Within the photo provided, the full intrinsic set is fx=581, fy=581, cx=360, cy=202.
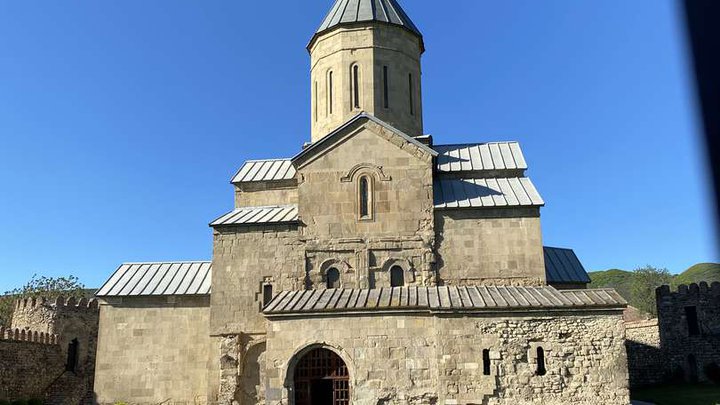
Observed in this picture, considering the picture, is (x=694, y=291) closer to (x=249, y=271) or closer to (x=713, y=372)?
(x=713, y=372)

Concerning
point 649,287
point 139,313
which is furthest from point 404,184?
point 649,287

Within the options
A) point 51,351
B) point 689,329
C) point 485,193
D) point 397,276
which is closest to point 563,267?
point 485,193

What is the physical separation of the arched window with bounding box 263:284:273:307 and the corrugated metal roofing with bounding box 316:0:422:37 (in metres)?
7.92

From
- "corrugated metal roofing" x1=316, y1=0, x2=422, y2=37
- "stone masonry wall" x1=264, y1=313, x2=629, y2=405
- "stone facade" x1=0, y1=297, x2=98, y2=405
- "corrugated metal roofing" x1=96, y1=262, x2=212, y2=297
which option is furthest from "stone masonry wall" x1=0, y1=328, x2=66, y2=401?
"corrugated metal roofing" x1=316, y1=0, x2=422, y2=37

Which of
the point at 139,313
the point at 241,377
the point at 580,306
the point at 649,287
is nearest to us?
the point at 580,306

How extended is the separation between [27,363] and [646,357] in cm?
2289

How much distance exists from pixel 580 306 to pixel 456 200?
4070 mm

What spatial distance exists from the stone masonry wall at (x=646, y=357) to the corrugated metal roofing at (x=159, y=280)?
16246 millimetres

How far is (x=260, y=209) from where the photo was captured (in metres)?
16.3

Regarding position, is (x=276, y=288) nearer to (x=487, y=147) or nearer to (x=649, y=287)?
(x=487, y=147)

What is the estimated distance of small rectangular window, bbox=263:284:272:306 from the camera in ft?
47.6

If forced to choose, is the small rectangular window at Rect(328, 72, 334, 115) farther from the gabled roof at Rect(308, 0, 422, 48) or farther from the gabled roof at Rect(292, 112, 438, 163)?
the gabled roof at Rect(292, 112, 438, 163)

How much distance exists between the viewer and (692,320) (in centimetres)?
2244

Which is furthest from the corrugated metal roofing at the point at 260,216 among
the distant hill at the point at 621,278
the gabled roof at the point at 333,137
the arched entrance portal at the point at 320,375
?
the distant hill at the point at 621,278
